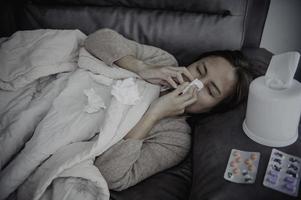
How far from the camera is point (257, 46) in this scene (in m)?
1.52

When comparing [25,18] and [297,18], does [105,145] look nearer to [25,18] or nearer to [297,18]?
[25,18]

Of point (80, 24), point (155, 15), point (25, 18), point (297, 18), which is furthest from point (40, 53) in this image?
point (297, 18)

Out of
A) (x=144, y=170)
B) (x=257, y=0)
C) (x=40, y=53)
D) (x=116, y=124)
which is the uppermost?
(x=257, y=0)

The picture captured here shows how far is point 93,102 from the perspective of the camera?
1.16m

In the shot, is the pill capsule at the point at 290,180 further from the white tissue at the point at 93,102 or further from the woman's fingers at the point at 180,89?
the white tissue at the point at 93,102

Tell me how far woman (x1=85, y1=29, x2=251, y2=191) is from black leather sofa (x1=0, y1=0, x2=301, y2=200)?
0.05 metres

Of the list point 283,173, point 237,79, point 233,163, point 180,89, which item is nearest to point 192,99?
point 180,89

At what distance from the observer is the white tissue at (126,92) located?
113 centimetres

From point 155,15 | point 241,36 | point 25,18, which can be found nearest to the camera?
point 241,36

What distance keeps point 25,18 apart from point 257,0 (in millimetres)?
1107

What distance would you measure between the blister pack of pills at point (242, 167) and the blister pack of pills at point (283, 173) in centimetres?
4

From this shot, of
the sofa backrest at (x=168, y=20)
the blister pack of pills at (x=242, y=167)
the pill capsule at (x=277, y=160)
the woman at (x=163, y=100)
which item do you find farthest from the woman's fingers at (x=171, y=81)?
the pill capsule at (x=277, y=160)

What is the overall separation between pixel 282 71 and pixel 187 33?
1.92ft

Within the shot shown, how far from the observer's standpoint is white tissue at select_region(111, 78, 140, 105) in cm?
113
